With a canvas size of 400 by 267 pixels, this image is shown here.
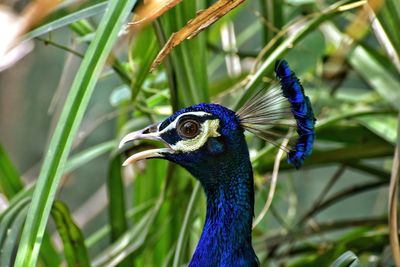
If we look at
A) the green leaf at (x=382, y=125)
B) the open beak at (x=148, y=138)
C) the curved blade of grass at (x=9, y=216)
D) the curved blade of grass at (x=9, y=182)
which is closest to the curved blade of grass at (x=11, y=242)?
the curved blade of grass at (x=9, y=216)

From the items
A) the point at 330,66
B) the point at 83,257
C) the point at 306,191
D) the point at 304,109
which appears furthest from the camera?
the point at 306,191

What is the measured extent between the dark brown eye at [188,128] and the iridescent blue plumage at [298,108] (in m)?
0.14

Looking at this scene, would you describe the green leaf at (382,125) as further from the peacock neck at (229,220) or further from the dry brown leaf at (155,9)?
the dry brown leaf at (155,9)

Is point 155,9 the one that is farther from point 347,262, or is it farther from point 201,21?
point 347,262

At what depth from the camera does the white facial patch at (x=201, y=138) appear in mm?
1246

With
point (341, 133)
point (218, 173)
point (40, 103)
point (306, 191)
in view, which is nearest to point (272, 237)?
point (341, 133)

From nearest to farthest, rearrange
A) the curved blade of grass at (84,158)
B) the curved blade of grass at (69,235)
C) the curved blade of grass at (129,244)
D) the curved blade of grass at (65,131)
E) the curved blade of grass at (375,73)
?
the curved blade of grass at (65,131) → the curved blade of grass at (69,235) → the curved blade of grass at (129,244) → the curved blade of grass at (84,158) → the curved blade of grass at (375,73)

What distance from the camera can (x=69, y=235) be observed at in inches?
52.8

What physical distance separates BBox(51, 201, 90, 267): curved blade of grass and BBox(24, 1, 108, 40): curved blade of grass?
29 cm

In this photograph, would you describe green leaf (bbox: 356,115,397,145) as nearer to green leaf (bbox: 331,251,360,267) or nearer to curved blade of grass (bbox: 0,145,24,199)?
green leaf (bbox: 331,251,360,267)

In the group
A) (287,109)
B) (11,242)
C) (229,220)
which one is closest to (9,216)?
(11,242)

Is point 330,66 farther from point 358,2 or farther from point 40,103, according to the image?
point 40,103

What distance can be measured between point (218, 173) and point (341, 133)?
1.59 feet

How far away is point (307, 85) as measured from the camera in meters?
2.30
